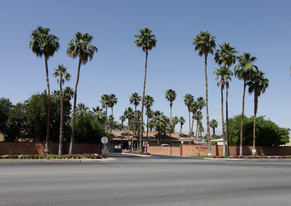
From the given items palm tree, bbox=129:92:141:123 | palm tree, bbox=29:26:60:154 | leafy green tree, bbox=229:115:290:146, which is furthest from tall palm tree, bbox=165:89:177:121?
palm tree, bbox=29:26:60:154

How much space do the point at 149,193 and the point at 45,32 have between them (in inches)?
1300

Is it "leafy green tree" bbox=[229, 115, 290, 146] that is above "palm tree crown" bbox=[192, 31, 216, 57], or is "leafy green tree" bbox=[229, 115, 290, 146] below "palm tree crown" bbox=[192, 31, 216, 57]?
below

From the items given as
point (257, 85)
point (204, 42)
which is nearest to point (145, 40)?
point (204, 42)

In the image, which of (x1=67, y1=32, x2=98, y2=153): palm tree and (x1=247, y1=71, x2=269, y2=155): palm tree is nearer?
(x1=67, y1=32, x2=98, y2=153): palm tree

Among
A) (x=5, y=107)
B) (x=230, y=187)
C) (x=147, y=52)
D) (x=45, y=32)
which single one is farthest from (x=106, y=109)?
(x=230, y=187)

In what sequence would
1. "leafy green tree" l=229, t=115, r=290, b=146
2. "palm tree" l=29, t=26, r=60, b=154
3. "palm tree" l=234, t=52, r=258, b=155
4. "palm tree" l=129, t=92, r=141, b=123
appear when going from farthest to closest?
"palm tree" l=129, t=92, r=141, b=123 → "leafy green tree" l=229, t=115, r=290, b=146 → "palm tree" l=234, t=52, r=258, b=155 → "palm tree" l=29, t=26, r=60, b=154

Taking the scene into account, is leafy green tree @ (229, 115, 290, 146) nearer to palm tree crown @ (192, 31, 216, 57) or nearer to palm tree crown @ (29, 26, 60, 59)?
palm tree crown @ (192, 31, 216, 57)

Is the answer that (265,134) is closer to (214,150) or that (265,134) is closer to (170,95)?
(214,150)

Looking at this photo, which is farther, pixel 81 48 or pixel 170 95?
pixel 170 95

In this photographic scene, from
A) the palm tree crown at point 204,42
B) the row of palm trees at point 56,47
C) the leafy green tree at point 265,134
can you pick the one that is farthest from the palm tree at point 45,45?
the leafy green tree at point 265,134

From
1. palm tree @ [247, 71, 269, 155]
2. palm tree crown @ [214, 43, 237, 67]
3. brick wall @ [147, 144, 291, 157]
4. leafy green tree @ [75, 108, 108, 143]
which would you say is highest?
palm tree crown @ [214, 43, 237, 67]

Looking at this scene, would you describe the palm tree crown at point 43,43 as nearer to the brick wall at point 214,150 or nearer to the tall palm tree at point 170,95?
the brick wall at point 214,150

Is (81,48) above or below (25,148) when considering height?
above

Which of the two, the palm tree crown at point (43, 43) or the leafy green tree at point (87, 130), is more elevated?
the palm tree crown at point (43, 43)
